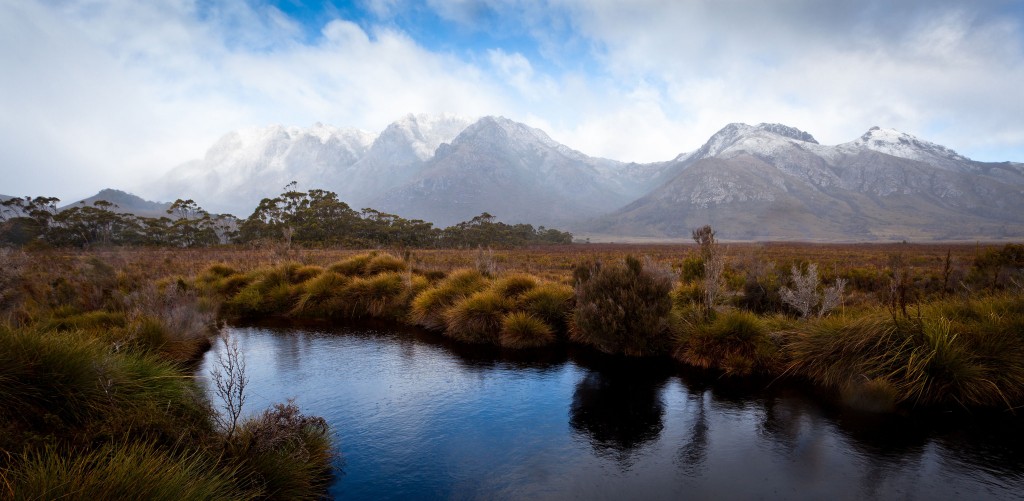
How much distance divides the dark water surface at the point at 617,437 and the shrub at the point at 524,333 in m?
1.46

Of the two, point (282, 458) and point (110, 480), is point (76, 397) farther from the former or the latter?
point (110, 480)

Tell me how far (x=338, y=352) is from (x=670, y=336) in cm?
781

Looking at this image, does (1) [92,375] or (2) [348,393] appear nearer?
(1) [92,375]

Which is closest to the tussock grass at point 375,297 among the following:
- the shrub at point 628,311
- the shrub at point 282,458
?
the shrub at point 628,311

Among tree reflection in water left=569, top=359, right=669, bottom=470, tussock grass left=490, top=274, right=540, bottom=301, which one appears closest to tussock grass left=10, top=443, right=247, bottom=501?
tree reflection in water left=569, top=359, right=669, bottom=470

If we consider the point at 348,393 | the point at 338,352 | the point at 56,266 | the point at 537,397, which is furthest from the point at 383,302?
the point at 56,266

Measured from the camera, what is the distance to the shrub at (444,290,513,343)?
12375mm

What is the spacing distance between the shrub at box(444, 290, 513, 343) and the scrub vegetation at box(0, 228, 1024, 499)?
38 millimetres

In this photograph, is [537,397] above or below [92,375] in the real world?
below

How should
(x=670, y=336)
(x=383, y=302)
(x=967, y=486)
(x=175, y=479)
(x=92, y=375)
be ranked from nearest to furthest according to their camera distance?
(x=175, y=479)
(x=92, y=375)
(x=967, y=486)
(x=670, y=336)
(x=383, y=302)

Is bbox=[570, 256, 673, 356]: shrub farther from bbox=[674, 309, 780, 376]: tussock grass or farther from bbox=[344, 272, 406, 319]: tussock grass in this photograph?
bbox=[344, 272, 406, 319]: tussock grass

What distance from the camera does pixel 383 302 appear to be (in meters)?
15.5

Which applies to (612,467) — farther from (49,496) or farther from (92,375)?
(92,375)

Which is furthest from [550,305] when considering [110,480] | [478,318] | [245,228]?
[245,228]
